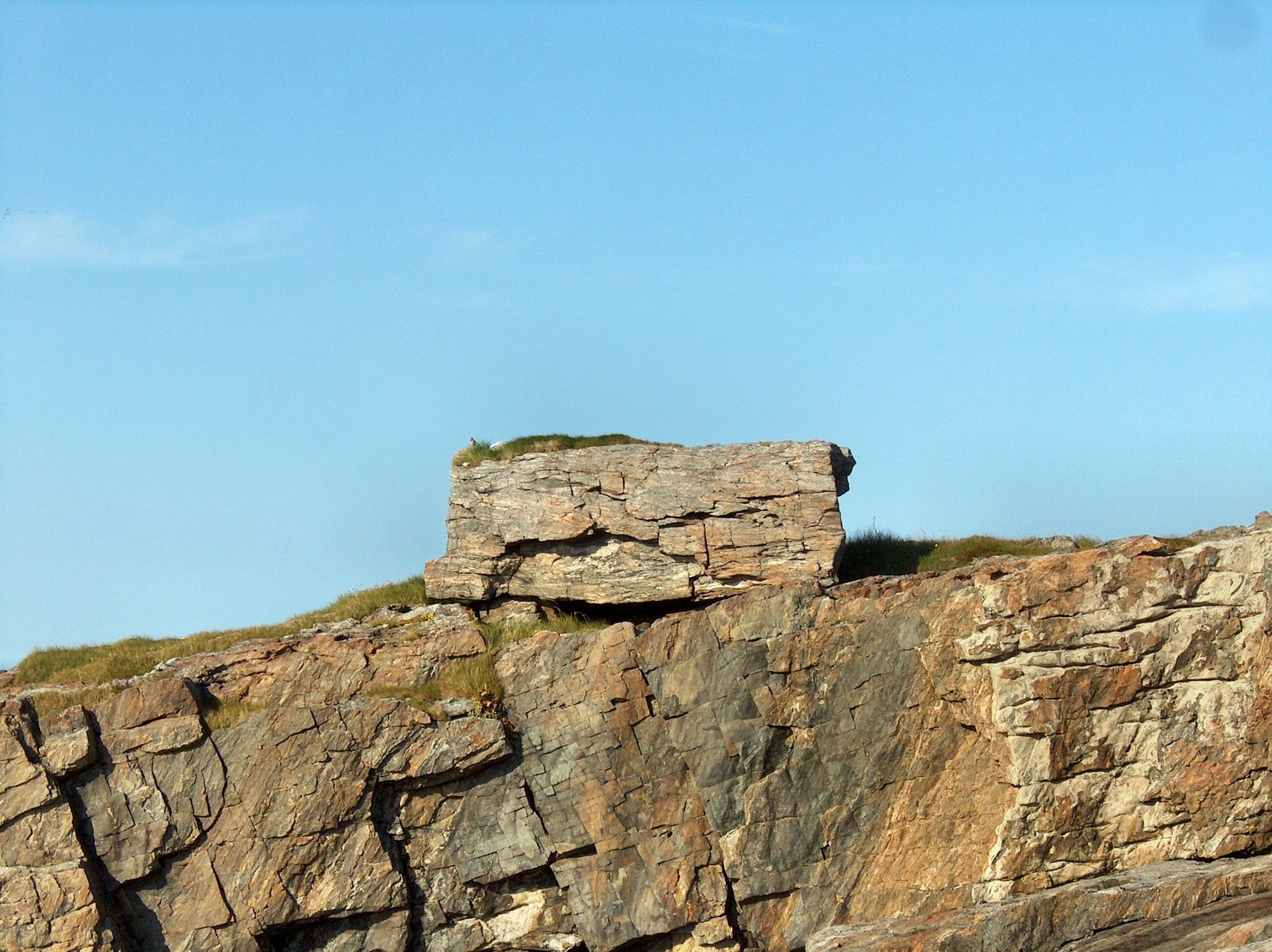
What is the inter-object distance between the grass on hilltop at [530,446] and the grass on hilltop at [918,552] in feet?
19.4

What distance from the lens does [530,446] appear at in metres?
32.9

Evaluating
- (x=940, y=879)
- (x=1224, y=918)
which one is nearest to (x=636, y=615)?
(x=940, y=879)

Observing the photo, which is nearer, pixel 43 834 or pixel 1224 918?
pixel 1224 918

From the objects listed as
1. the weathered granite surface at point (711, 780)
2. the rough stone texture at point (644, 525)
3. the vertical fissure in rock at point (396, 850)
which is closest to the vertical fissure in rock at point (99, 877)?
the weathered granite surface at point (711, 780)

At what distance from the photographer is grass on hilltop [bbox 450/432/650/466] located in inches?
1291

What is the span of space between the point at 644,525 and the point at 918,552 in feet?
23.5

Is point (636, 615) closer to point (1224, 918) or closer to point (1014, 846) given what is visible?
point (1014, 846)

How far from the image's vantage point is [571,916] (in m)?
27.9

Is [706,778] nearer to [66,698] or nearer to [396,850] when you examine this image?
[396,850]

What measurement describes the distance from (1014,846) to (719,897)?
18.7ft

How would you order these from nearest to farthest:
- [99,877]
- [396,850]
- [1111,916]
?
[1111,916] < [99,877] < [396,850]

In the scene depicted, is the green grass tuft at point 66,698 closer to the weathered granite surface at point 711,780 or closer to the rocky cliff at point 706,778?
the rocky cliff at point 706,778

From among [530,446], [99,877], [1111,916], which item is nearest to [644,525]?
[530,446]

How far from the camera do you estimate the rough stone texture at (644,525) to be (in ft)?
101
